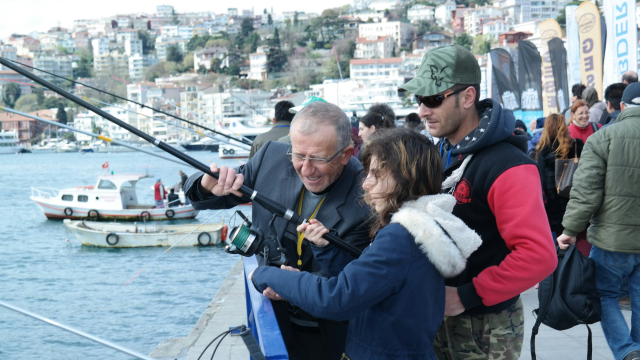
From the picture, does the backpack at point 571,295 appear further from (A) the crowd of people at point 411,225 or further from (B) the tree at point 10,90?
(B) the tree at point 10,90

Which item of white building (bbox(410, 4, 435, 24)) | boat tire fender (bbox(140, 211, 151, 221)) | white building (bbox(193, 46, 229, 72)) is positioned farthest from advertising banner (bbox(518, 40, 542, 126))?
white building (bbox(410, 4, 435, 24))

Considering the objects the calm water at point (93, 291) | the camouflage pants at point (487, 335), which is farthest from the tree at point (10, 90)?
the camouflage pants at point (487, 335)

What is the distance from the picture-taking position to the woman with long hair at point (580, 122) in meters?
5.45

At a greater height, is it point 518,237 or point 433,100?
point 433,100

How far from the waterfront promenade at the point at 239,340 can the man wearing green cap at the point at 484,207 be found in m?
2.28

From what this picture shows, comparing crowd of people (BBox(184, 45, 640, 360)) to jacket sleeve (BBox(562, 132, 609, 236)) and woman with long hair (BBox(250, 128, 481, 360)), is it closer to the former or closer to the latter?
woman with long hair (BBox(250, 128, 481, 360))

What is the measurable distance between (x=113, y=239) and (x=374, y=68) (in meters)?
103

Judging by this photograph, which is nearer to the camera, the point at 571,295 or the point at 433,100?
the point at 433,100

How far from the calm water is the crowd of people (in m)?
7.67

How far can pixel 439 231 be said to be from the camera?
6.07ft

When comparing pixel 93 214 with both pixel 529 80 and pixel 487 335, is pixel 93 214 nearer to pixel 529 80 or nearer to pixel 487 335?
pixel 529 80

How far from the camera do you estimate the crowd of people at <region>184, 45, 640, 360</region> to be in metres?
1.86

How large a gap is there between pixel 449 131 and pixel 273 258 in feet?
2.75

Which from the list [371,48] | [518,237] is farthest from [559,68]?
[371,48]
